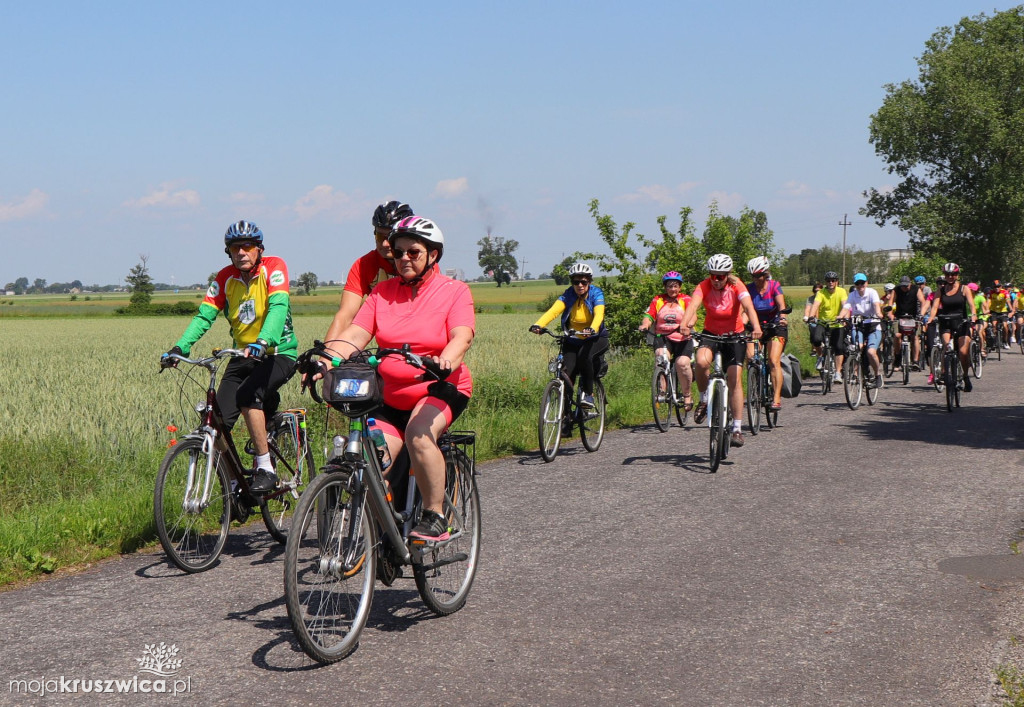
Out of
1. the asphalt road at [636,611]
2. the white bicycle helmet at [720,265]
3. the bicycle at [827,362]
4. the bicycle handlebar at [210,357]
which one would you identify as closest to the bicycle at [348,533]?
the asphalt road at [636,611]

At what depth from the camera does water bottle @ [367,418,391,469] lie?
4695 mm

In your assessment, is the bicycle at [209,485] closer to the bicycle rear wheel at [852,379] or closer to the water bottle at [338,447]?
the water bottle at [338,447]

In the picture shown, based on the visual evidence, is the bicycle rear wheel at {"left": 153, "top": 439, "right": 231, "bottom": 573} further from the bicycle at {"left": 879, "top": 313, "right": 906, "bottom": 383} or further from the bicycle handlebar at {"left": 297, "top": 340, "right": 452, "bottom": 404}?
the bicycle at {"left": 879, "top": 313, "right": 906, "bottom": 383}

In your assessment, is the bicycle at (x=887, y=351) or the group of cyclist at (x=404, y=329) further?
the bicycle at (x=887, y=351)

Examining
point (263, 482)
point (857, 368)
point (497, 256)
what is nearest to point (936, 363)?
point (857, 368)

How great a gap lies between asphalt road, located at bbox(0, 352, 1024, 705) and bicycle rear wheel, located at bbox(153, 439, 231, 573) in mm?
147

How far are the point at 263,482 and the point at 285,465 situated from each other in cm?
37

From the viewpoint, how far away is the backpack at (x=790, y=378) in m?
16.1

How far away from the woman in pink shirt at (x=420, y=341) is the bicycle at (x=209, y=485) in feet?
4.22

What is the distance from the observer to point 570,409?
11047 millimetres

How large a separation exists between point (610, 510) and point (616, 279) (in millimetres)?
15053

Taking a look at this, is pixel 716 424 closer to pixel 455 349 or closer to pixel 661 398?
pixel 661 398

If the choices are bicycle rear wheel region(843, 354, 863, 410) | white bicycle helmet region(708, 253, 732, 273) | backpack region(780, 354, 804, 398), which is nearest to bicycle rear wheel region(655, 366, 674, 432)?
white bicycle helmet region(708, 253, 732, 273)

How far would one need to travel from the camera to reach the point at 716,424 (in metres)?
9.59
